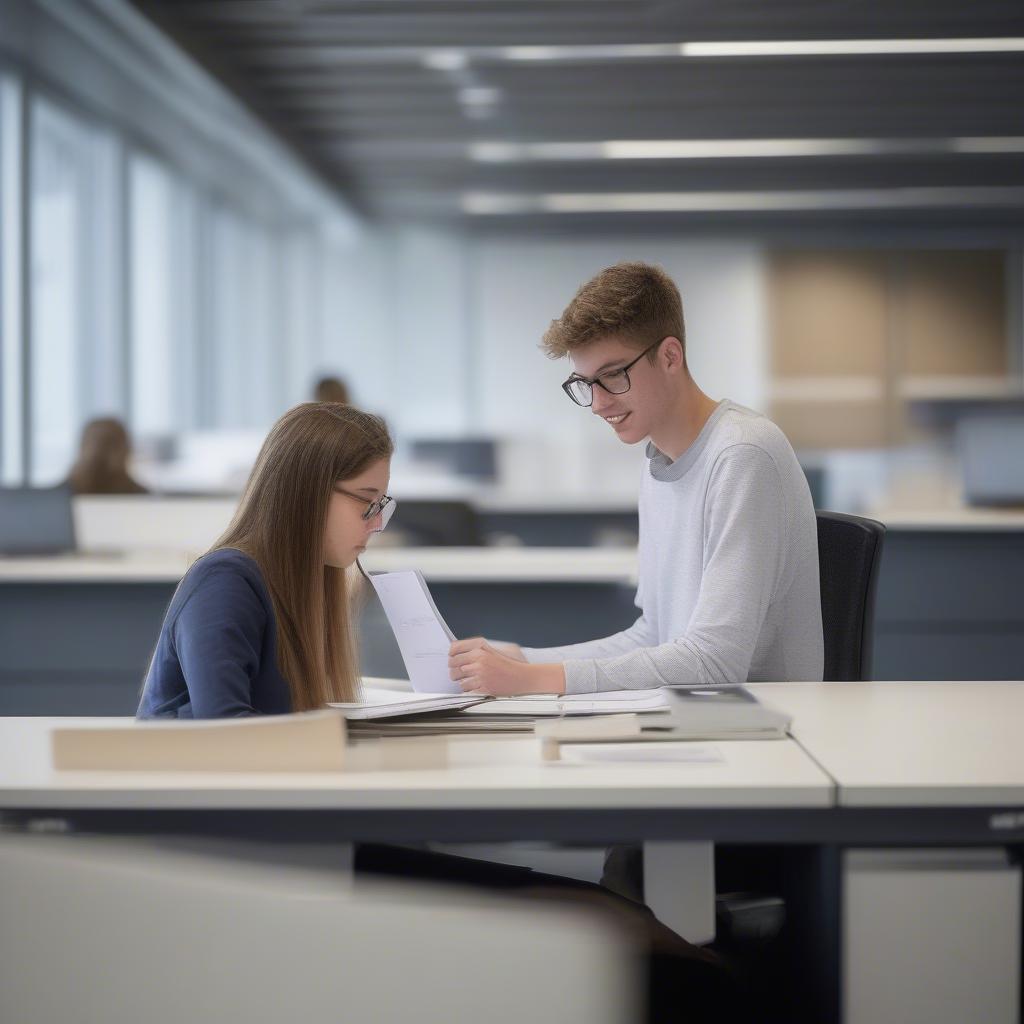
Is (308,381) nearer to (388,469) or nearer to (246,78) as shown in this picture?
(246,78)

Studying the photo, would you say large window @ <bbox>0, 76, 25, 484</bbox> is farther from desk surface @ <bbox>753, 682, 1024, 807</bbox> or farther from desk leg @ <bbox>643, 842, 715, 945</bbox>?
desk leg @ <bbox>643, 842, 715, 945</bbox>

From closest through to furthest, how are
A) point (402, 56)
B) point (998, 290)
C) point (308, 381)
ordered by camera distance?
1. point (402, 56)
2. point (998, 290)
3. point (308, 381)

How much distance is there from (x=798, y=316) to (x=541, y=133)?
13.0ft

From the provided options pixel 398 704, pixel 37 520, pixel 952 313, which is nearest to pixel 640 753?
pixel 398 704

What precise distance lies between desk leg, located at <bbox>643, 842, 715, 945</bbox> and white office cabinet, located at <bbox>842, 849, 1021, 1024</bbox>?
7.9 inches

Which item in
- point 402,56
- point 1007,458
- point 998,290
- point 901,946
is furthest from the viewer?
point 998,290

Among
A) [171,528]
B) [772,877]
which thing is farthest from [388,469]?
[171,528]

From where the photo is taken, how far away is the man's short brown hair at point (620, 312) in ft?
6.62

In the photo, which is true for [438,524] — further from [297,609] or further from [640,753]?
[640,753]

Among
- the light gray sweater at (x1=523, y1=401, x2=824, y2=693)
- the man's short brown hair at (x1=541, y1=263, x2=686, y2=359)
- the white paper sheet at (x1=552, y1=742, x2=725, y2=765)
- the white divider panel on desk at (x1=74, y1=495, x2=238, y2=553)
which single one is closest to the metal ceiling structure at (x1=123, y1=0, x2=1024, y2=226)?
the white divider panel on desk at (x1=74, y1=495, x2=238, y2=553)

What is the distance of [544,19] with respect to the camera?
6164 millimetres

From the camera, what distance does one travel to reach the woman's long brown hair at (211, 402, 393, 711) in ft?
5.67

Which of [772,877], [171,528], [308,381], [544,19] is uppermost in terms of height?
[544,19]

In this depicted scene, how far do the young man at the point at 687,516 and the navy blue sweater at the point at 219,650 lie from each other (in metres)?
0.29
